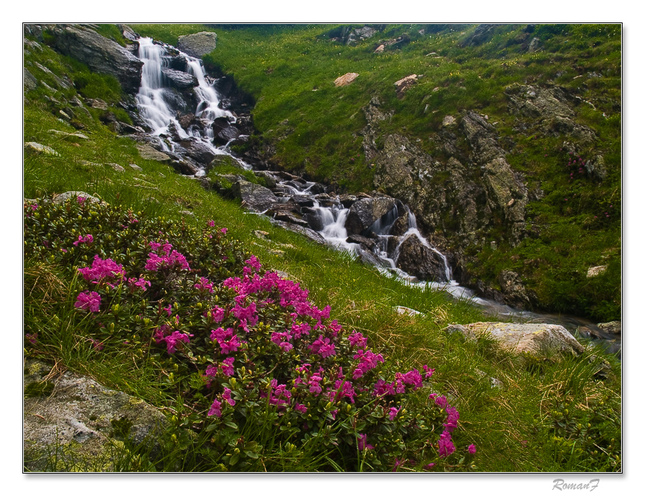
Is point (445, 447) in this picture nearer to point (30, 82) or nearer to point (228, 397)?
point (228, 397)

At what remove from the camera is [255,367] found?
6.79ft

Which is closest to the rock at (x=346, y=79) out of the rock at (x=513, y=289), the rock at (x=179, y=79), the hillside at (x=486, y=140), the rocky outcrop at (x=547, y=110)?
the hillside at (x=486, y=140)

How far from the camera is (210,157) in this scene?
19422 mm

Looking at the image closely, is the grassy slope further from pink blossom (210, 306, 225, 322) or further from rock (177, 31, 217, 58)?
rock (177, 31, 217, 58)

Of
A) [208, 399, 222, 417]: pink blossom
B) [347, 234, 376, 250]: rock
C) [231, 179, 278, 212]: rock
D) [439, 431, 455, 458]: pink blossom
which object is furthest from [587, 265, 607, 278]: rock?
[231, 179, 278, 212]: rock

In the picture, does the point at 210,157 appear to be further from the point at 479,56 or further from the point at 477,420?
the point at 477,420

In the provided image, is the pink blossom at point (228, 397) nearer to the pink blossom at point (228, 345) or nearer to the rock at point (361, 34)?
the pink blossom at point (228, 345)

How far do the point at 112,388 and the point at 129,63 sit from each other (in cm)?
2573

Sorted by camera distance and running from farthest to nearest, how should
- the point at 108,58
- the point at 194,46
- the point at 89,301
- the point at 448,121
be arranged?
the point at 194,46, the point at 108,58, the point at 448,121, the point at 89,301

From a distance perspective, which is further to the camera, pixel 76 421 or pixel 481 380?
pixel 481 380

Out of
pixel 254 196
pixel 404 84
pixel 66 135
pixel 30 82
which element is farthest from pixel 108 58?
pixel 404 84

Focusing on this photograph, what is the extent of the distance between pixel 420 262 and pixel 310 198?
580 centimetres

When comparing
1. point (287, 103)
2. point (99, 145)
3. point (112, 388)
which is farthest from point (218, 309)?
point (287, 103)

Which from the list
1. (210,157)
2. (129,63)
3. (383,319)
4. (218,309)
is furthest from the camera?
(129,63)
